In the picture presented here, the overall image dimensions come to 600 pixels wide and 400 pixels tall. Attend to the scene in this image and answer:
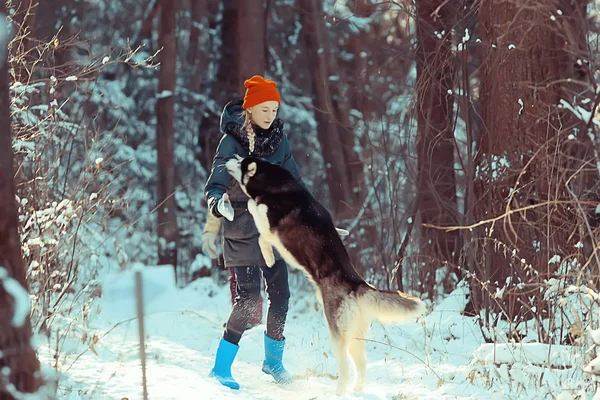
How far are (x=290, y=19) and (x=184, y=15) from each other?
2232 mm

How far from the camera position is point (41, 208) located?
5418 mm

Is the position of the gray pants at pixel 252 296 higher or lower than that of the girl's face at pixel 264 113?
lower

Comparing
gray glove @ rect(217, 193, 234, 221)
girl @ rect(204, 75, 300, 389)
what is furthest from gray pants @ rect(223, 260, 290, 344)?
gray glove @ rect(217, 193, 234, 221)

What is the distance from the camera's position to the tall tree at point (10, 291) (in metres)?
2.92

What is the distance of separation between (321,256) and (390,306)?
506 mm

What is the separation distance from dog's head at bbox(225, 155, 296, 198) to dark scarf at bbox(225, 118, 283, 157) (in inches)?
7.5

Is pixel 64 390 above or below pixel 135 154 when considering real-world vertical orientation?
below

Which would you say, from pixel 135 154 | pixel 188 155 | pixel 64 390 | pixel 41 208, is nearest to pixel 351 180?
pixel 188 155

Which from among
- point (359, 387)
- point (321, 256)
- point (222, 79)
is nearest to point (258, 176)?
point (321, 256)

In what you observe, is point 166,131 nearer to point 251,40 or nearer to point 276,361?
point 251,40

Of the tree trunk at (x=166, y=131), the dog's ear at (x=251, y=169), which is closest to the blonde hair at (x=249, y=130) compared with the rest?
the dog's ear at (x=251, y=169)

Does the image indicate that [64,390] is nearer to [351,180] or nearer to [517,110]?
[517,110]

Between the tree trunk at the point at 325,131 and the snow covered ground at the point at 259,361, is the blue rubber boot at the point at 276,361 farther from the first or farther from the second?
the tree trunk at the point at 325,131

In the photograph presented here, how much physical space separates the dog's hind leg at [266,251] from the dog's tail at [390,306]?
26.9 inches
